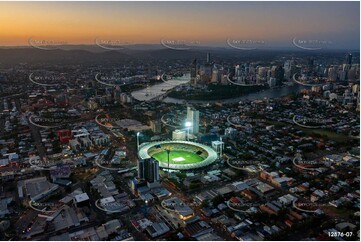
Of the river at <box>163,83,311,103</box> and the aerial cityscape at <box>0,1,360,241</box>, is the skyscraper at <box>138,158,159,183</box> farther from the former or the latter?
the river at <box>163,83,311,103</box>

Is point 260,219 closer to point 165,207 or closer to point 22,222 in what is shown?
point 165,207

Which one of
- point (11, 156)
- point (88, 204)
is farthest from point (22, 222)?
point (11, 156)

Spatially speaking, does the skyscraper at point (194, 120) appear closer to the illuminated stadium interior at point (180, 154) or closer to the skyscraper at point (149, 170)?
the illuminated stadium interior at point (180, 154)

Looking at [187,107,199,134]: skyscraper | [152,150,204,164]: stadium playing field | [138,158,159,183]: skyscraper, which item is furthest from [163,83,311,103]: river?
[138,158,159,183]: skyscraper

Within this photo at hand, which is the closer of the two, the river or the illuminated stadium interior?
the illuminated stadium interior

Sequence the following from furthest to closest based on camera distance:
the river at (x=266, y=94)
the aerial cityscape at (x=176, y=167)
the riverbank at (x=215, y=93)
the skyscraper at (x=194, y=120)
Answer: the riverbank at (x=215, y=93), the river at (x=266, y=94), the skyscraper at (x=194, y=120), the aerial cityscape at (x=176, y=167)

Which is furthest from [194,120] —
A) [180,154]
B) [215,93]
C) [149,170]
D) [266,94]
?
[266,94]

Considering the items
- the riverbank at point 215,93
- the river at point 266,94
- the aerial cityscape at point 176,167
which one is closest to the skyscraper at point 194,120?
the aerial cityscape at point 176,167
